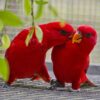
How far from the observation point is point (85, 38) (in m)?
0.94

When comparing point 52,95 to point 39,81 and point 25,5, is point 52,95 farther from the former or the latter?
point 25,5

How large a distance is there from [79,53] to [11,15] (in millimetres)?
791

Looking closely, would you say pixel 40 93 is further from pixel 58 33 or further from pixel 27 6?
pixel 27 6

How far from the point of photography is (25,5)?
0.19 metres

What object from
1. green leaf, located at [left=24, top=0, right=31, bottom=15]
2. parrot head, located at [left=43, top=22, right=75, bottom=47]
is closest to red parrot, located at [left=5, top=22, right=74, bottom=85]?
parrot head, located at [left=43, top=22, right=75, bottom=47]

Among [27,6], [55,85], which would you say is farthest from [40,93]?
[27,6]

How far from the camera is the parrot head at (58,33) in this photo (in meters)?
0.98

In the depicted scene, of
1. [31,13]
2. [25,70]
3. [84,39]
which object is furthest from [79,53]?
[31,13]

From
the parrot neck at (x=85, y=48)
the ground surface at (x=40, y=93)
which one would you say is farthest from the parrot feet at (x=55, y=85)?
the parrot neck at (x=85, y=48)

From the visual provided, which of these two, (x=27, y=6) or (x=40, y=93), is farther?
(x=40, y=93)

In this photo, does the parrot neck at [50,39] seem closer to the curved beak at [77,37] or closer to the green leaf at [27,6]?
the curved beak at [77,37]

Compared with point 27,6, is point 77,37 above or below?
below

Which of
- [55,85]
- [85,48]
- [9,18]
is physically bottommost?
[55,85]

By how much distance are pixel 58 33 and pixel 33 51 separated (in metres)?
0.09
